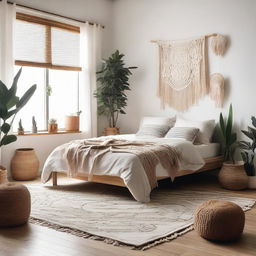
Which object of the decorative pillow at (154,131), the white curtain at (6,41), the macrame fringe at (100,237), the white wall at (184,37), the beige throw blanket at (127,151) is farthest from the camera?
the decorative pillow at (154,131)

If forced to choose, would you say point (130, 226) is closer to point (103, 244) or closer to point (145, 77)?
point (103, 244)

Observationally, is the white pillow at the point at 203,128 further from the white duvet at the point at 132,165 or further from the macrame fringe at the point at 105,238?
the macrame fringe at the point at 105,238

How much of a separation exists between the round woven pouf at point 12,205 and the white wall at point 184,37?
11.6ft

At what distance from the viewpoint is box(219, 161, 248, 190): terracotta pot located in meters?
5.06

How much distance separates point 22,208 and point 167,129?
309cm

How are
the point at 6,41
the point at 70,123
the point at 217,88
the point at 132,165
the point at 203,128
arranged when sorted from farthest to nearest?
the point at 70,123 < the point at 217,88 < the point at 203,128 < the point at 6,41 < the point at 132,165

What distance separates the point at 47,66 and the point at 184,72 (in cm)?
218

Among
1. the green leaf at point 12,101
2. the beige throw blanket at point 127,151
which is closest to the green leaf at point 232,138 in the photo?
the beige throw blanket at point 127,151

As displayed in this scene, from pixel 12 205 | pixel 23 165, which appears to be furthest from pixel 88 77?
pixel 12 205

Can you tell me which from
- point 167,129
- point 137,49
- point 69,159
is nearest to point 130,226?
point 69,159

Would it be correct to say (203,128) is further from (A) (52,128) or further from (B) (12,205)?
(B) (12,205)

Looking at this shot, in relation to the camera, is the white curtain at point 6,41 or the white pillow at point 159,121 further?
the white pillow at point 159,121

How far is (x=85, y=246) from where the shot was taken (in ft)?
9.60

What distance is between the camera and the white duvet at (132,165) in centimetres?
426
